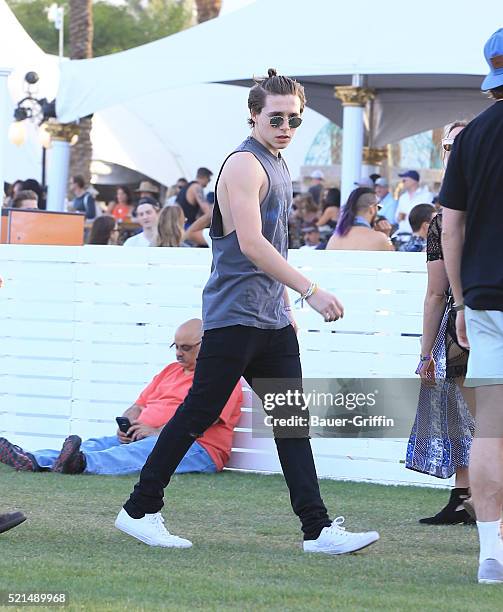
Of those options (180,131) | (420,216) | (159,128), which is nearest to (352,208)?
(420,216)

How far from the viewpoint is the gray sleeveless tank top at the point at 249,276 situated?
523 cm

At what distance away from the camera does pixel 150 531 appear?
17.7ft

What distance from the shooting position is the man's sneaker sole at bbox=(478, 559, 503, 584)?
15.1 feet

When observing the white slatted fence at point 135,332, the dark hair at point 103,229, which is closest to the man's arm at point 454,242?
the white slatted fence at point 135,332

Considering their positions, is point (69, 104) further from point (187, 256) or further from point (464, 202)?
point (464, 202)

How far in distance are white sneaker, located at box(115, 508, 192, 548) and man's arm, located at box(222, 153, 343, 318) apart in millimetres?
1126

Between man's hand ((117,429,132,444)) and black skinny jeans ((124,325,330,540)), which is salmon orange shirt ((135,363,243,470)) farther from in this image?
black skinny jeans ((124,325,330,540))

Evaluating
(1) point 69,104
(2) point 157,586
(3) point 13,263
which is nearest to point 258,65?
(1) point 69,104

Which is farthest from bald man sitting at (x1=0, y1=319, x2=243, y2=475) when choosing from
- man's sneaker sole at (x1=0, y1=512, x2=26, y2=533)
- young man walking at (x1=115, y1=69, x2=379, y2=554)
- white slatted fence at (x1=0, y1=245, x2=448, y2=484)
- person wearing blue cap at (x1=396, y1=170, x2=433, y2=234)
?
person wearing blue cap at (x1=396, y1=170, x2=433, y2=234)

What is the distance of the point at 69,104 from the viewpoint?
14.5 metres

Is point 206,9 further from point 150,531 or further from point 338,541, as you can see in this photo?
point 338,541

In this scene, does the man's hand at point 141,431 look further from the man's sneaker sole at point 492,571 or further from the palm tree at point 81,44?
the palm tree at point 81,44

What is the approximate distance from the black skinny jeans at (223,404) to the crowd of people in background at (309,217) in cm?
405

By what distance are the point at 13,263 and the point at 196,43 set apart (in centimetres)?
530
